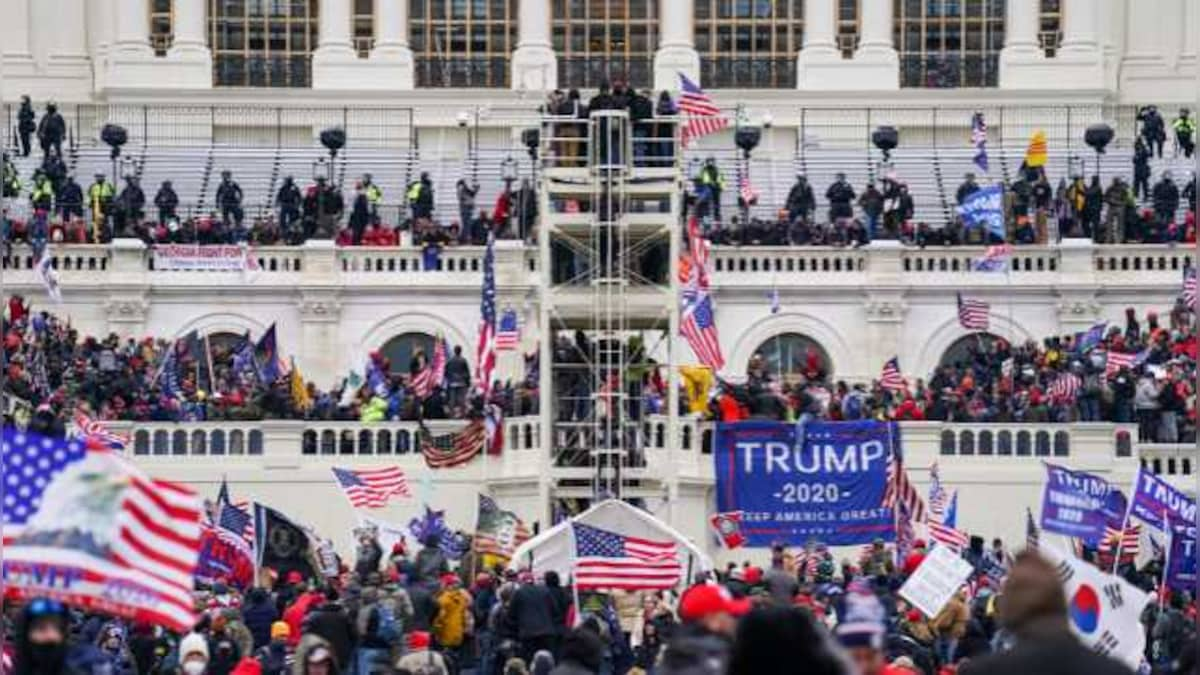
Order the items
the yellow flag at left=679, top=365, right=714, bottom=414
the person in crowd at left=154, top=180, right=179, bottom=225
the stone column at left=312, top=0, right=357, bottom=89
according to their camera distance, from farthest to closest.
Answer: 1. the stone column at left=312, top=0, right=357, bottom=89
2. the person in crowd at left=154, top=180, right=179, bottom=225
3. the yellow flag at left=679, top=365, right=714, bottom=414

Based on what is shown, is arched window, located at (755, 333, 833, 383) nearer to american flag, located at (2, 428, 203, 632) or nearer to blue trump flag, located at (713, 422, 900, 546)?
blue trump flag, located at (713, 422, 900, 546)

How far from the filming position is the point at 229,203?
80875 millimetres

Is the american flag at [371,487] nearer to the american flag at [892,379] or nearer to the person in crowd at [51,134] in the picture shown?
the american flag at [892,379]

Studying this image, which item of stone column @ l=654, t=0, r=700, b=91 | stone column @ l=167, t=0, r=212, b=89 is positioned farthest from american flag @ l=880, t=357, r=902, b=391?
stone column @ l=167, t=0, r=212, b=89

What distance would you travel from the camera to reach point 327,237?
259ft

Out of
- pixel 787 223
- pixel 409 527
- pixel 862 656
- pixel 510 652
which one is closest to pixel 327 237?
pixel 787 223

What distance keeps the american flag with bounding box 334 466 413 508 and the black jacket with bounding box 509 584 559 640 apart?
14916mm

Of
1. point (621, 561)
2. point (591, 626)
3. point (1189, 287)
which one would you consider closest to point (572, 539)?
point (621, 561)

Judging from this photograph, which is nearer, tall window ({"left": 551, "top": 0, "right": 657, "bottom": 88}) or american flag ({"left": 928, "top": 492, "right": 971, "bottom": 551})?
american flag ({"left": 928, "top": 492, "right": 971, "bottom": 551})

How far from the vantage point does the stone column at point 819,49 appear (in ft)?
315

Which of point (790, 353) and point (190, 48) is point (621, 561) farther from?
point (190, 48)

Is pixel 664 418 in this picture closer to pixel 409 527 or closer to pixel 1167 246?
pixel 409 527

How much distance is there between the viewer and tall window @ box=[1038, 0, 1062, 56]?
9769 cm

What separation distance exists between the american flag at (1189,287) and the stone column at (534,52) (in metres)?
20.3
